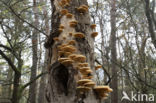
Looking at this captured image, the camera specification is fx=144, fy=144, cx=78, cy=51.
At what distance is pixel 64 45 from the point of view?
1803 mm

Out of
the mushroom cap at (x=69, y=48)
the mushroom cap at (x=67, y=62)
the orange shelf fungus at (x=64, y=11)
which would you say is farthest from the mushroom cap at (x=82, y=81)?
the orange shelf fungus at (x=64, y=11)

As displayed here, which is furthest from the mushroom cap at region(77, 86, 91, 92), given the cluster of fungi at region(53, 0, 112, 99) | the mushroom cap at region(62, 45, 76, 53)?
the mushroom cap at region(62, 45, 76, 53)

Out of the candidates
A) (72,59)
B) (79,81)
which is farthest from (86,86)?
(72,59)

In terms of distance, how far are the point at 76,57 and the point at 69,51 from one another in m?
0.16

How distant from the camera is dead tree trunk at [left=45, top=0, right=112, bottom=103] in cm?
161

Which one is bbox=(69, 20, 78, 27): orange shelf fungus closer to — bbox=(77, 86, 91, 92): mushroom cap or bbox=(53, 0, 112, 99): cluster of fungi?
bbox=(53, 0, 112, 99): cluster of fungi

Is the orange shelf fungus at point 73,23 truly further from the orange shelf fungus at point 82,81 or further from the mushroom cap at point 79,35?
the orange shelf fungus at point 82,81

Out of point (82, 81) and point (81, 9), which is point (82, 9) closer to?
point (81, 9)

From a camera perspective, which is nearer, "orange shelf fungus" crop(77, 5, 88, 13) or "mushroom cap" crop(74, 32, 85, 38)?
"mushroom cap" crop(74, 32, 85, 38)

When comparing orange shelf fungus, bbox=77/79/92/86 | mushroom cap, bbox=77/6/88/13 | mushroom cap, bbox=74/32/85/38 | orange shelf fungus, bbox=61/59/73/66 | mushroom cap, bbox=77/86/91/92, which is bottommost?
mushroom cap, bbox=77/86/91/92

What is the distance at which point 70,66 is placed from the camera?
1.72 metres

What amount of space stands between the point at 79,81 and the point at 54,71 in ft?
1.33

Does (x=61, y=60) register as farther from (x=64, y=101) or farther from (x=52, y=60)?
(x=64, y=101)

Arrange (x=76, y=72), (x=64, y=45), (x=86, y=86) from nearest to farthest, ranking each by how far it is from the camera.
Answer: (x=86, y=86), (x=76, y=72), (x=64, y=45)
